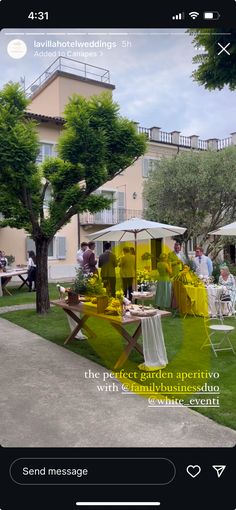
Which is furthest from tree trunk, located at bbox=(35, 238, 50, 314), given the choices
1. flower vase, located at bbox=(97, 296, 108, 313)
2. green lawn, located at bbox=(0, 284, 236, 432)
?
flower vase, located at bbox=(97, 296, 108, 313)

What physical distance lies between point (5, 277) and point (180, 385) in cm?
1187

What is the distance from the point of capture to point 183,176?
17.6 metres

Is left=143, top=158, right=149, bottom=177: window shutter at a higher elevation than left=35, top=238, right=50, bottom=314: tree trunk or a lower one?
higher

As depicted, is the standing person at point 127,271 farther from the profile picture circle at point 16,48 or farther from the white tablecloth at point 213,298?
the profile picture circle at point 16,48

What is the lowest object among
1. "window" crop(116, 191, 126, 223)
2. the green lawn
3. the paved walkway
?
the green lawn

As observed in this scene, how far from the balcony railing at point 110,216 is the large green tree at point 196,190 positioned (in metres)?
4.60

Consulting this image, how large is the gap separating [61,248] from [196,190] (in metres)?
8.15

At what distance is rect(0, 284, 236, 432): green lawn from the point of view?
12.1 feet

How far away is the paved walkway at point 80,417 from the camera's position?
2.65 meters

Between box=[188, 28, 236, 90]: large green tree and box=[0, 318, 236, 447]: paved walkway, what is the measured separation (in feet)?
8.08
